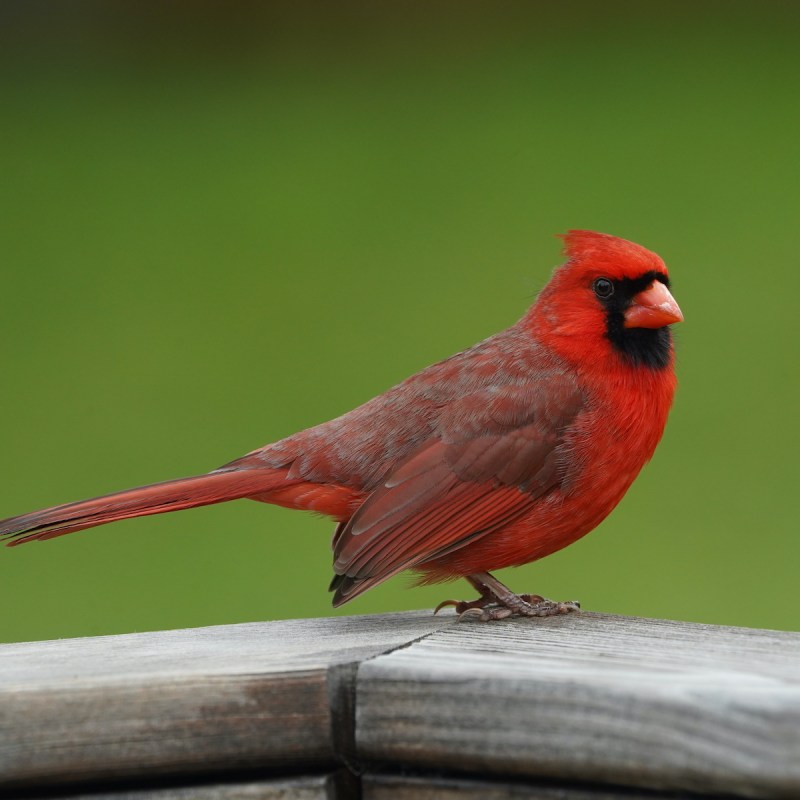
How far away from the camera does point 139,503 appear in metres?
2.40

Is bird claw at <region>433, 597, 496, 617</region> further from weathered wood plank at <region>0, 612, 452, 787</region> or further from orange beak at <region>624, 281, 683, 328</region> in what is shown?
weathered wood plank at <region>0, 612, 452, 787</region>

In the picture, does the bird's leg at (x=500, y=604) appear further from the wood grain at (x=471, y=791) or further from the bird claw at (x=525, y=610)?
the wood grain at (x=471, y=791)

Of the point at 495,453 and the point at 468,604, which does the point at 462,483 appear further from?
the point at 468,604

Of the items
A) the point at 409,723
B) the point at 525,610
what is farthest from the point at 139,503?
the point at 409,723

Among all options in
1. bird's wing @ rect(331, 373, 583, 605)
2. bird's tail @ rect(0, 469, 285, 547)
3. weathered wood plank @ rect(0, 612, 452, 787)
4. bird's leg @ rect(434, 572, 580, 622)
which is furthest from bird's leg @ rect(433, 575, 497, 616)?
weathered wood plank @ rect(0, 612, 452, 787)

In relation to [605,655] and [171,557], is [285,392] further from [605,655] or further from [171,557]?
[605,655]

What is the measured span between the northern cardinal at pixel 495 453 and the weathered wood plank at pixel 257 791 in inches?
31.9

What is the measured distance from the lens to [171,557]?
4012 mm

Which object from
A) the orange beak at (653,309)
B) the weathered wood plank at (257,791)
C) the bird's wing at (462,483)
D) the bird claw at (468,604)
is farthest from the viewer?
the orange beak at (653,309)

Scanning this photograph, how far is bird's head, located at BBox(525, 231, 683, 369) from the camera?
2.65m

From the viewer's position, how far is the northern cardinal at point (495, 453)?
2428 mm

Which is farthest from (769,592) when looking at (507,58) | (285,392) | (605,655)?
(605,655)

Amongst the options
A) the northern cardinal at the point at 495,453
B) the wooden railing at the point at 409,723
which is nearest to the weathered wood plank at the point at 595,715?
the wooden railing at the point at 409,723

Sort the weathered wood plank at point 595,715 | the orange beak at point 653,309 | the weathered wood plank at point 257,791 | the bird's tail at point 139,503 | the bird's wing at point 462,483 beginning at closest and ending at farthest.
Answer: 1. the weathered wood plank at point 595,715
2. the weathered wood plank at point 257,791
3. the bird's tail at point 139,503
4. the bird's wing at point 462,483
5. the orange beak at point 653,309
